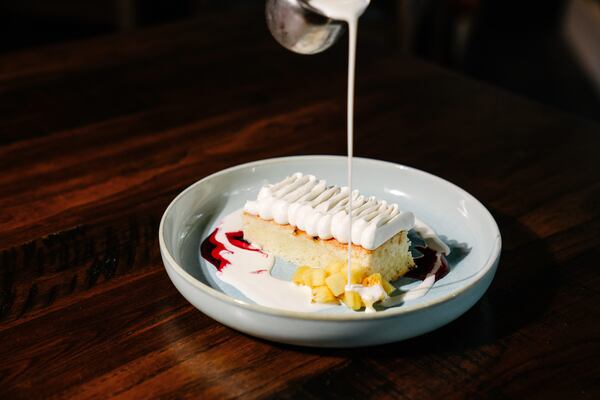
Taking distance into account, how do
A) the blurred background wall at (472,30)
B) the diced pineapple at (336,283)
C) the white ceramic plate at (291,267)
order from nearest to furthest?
the white ceramic plate at (291,267), the diced pineapple at (336,283), the blurred background wall at (472,30)

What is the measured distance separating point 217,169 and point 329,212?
1.31 feet

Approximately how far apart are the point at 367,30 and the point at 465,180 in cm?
98

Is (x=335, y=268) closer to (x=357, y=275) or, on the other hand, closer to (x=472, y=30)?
(x=357, y=275)

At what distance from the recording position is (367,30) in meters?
2.20

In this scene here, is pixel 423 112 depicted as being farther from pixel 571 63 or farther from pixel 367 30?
pixel 571 63

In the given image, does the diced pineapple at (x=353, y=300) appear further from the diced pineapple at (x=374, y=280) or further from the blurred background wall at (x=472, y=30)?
the blurred background wall at (x=472, y=30)

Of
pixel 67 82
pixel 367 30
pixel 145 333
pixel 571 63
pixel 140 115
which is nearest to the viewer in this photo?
pixel 145 333

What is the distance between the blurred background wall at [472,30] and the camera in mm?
3203

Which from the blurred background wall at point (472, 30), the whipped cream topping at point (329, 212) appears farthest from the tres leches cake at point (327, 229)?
the blurred background wall at point (472, 30)

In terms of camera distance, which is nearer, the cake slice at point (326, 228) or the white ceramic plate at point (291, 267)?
the white ceramic plate at point (291, 267)

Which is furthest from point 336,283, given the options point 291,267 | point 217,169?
point 217,169

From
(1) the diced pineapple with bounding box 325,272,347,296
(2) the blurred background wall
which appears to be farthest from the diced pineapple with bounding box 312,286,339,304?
(2) the blurred background wall

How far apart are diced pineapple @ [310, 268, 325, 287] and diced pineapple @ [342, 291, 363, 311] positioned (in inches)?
1.7

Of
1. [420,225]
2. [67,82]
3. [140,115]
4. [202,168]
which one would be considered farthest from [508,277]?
[67,82]
